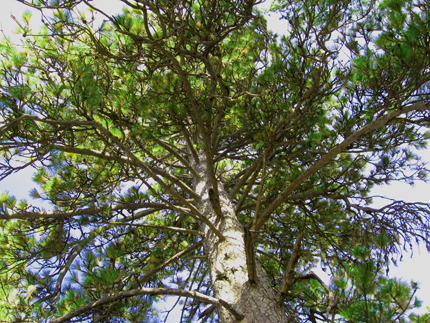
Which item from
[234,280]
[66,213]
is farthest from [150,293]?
[66,213]

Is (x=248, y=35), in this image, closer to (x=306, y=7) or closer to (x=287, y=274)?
(x=306, y=7)

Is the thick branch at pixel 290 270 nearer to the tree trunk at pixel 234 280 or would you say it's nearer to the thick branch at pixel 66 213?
the tree trunk at pixel 234 280

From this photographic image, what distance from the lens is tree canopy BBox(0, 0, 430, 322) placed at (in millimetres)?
2443

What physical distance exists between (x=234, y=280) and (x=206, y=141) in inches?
51.3

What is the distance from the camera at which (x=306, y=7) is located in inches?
121

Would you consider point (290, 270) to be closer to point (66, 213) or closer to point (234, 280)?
point (234, 280)

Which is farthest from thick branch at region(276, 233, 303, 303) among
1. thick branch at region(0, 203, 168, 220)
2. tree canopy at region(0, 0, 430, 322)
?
thick branch at region(0, 203, 168, 220)

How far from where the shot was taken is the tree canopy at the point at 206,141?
244cm

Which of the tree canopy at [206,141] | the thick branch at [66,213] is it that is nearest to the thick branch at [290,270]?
the tree canopy at [206,141]

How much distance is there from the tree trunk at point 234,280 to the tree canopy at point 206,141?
0.04 ft

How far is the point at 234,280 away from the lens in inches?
103

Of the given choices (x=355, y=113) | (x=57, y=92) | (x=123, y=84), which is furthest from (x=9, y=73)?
(x=355, y=113)

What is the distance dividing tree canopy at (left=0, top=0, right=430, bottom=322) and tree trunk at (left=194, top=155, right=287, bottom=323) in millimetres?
13

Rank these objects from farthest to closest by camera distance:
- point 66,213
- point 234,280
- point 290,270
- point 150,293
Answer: point 66,213 < point 234,280 < point 150,293 < point 290,270
